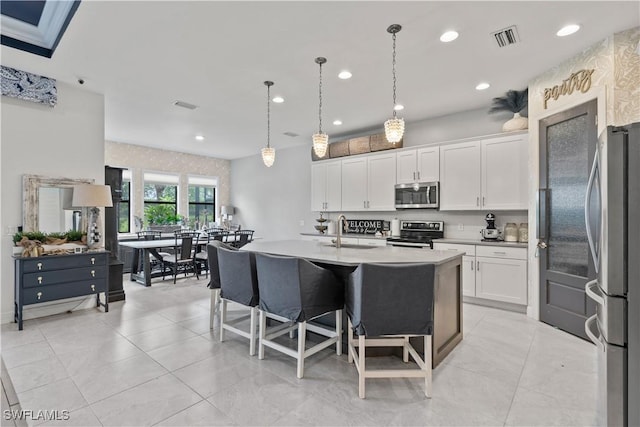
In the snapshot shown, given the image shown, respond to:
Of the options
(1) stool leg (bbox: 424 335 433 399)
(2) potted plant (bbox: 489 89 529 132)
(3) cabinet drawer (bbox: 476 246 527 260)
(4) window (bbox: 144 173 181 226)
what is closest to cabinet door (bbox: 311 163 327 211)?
(3) cabinet drawer (bbox: 476 246 527 260)

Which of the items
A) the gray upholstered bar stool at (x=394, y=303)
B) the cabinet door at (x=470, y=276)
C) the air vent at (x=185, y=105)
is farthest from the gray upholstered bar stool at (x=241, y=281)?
the cabinet door at (x=470, y=276)

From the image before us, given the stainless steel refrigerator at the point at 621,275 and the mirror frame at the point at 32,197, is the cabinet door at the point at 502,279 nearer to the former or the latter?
the stainless steel refrigerator at the point at 621,275

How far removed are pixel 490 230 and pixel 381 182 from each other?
190cm

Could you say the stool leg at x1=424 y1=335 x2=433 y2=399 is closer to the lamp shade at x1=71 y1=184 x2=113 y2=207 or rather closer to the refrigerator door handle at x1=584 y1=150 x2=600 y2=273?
the refrigerator door handle at x1=584 y1=150 x2=600 y2=273

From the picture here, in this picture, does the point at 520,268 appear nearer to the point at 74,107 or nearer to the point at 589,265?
the point at 589,265

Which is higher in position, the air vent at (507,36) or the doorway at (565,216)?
the air vent at (507,36)

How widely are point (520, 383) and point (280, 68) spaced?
3.62 m

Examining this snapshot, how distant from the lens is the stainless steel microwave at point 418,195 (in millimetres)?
4793

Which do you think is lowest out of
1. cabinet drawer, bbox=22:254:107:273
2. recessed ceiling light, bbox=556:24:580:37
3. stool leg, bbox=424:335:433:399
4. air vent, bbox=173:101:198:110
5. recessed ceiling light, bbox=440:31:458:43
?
stool leg, bbox=424:335:433:399

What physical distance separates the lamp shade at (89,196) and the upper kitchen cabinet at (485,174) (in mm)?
4690

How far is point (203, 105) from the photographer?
A: 4629mm

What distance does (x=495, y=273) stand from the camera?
4008 millimetres

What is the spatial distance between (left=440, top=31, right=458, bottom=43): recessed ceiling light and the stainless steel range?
2.67 m

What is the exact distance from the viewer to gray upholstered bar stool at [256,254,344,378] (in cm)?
232
